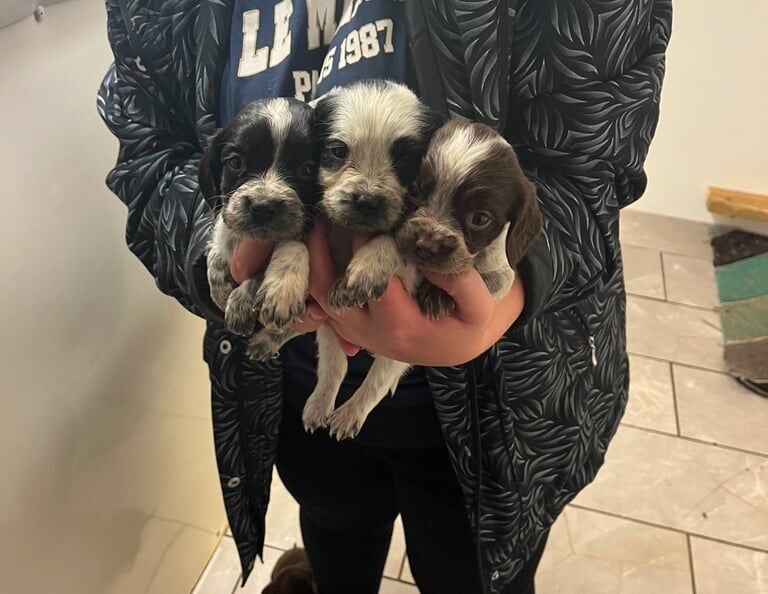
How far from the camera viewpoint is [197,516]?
177 cm

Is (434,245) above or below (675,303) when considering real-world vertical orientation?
above

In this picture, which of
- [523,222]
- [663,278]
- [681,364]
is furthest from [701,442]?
[523,222]

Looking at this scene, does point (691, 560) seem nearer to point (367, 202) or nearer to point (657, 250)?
point (657, 250)

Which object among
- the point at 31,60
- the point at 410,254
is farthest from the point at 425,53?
the point at 31,60

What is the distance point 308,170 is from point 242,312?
0.15 m

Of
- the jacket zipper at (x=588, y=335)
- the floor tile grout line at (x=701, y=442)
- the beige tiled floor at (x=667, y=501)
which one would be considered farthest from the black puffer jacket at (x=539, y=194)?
the floor tile grout line at (x=701, y=442)

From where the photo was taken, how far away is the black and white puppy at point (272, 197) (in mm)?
621

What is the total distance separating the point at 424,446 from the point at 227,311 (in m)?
0.41

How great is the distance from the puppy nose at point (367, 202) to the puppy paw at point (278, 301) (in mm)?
88

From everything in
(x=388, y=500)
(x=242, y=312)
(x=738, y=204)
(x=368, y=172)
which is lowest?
(x=738, y=204)

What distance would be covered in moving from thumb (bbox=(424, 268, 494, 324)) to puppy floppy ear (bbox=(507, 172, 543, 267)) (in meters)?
0.06

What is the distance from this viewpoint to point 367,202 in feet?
1.98

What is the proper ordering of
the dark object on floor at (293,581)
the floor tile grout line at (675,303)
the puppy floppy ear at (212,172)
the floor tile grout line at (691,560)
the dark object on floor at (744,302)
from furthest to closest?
1. the floor tile grout line at (675,303)
2. the dark object on floor at (744,302)
3. the floor tile grout line at (691,560)
4. the dark object on floor at (293,581)
5. the puppy floppy ear at (212,172)

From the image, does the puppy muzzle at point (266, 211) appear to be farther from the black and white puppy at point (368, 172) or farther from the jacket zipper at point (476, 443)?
the jacket zipper at point (476, 443)
